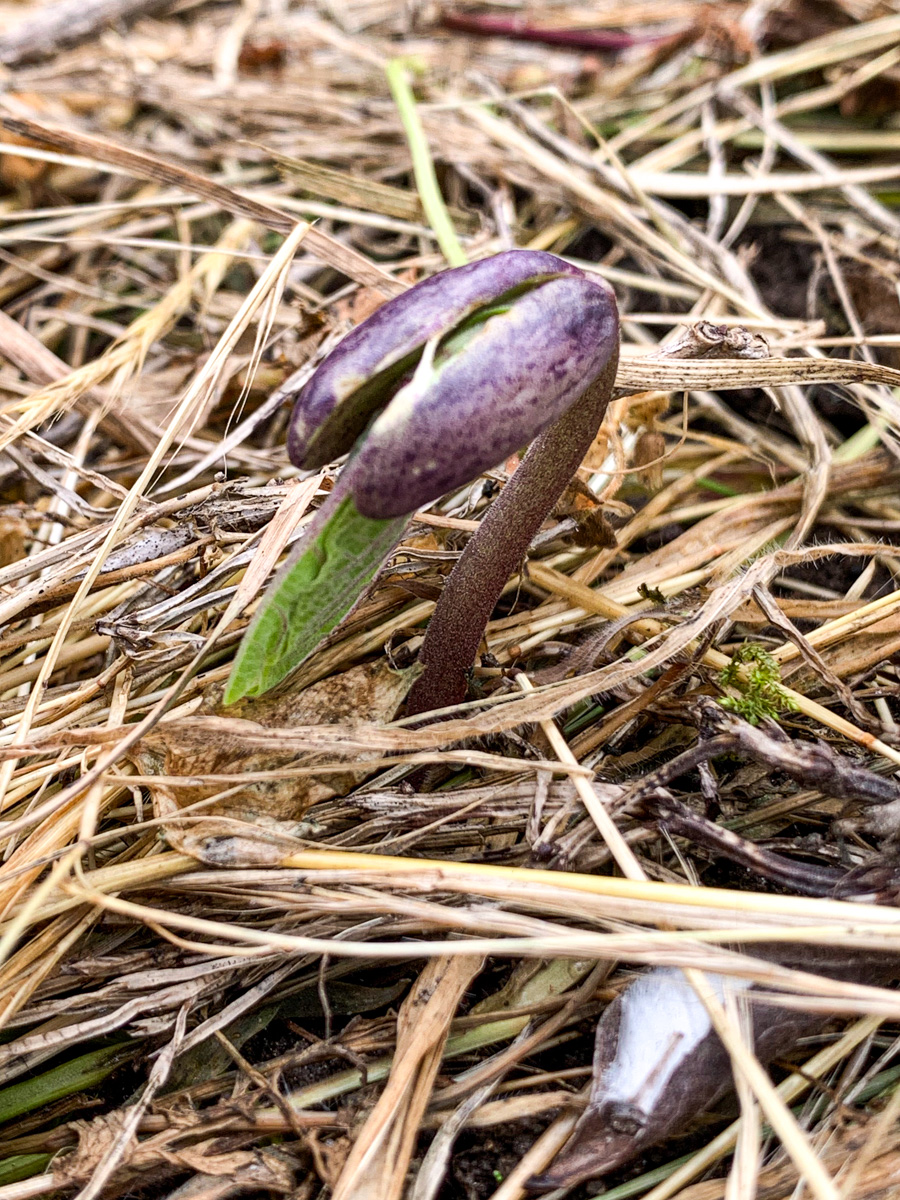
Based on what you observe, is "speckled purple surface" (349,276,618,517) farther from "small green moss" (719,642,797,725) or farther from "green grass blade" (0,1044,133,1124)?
"green grass blade" (0,1044,133,1124)

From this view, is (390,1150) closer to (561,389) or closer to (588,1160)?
(588,1160)

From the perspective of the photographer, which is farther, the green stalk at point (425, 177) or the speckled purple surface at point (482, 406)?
the green stalk at point (425, 177)

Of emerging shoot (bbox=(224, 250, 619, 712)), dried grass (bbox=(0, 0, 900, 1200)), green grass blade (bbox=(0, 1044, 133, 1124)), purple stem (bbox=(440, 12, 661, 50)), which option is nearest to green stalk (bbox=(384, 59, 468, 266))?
dried grass (bbox=(0, 0, 900, 1200))

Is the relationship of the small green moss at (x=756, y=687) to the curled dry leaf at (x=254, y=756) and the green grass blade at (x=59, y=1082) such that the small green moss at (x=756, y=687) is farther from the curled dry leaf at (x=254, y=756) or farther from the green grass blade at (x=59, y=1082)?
the green grass blade at (x=59, y=1082)

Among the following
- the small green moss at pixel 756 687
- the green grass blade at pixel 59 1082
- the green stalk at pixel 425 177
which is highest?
the green stalk at pixel 425 177

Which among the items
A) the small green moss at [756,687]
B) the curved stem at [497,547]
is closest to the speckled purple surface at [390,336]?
the curved stem at [497,547]

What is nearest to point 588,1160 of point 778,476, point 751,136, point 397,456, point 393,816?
point 393,816

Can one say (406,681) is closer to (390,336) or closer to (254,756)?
(254,756)
